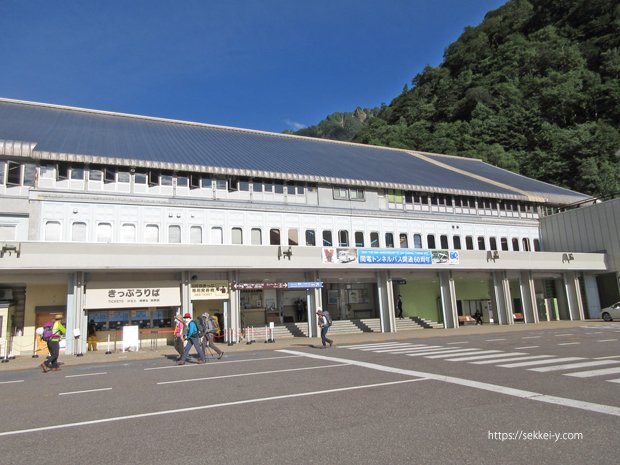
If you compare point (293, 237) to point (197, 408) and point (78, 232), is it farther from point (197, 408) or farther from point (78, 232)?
point (197, 408)

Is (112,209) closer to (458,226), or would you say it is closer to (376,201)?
(376,201)

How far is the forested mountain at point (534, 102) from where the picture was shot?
6681cm

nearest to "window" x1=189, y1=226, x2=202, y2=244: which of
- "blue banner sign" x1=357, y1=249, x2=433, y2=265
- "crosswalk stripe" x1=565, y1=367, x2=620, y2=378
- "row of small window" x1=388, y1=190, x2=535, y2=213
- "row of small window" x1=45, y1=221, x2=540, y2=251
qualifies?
"row of small window" x1=45, y1=221, x2=540, y2=251

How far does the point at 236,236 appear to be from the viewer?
102ft

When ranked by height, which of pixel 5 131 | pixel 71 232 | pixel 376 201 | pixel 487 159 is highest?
pixel 487 159

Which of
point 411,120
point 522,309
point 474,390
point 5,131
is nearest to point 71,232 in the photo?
point 5,131

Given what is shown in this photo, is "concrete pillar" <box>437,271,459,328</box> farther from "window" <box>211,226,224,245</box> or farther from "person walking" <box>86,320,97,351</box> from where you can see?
"person walking" <box>86,320,97,351</box>

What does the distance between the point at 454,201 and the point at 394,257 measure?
12.1m

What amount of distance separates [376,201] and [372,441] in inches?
1256

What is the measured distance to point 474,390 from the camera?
350 inches

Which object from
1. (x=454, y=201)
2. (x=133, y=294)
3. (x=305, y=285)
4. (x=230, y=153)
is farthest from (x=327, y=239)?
(x=133, y=294)

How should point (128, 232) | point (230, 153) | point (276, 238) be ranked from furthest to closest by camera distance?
point (230, 153)
point (276, 238)
point (128, 232)

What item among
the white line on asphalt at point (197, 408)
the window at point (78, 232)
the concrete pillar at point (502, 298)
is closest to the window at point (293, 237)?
the window at point (78, 232)

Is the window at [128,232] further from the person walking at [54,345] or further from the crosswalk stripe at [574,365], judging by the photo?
the crosswalk stripe at [574,365]
